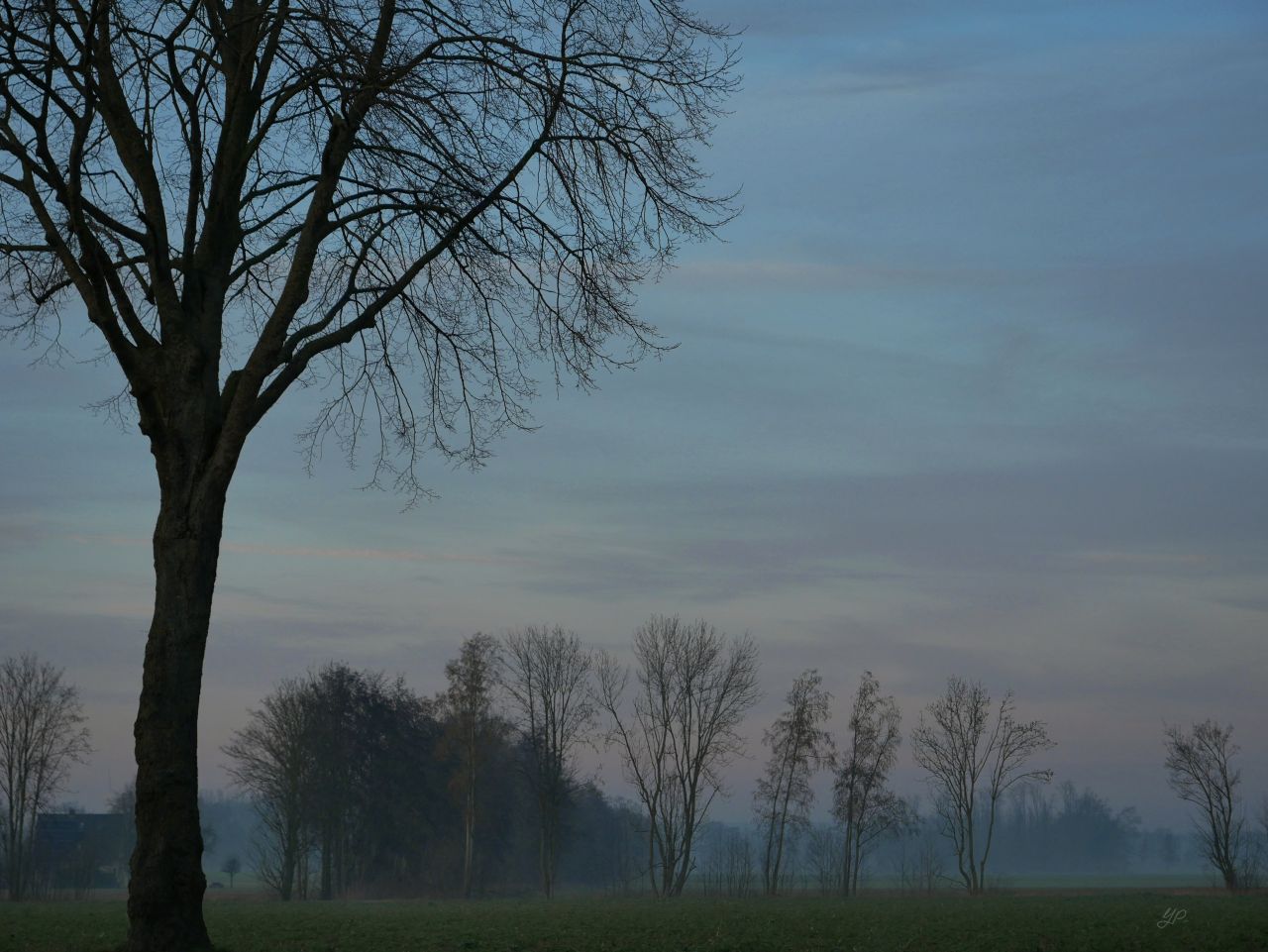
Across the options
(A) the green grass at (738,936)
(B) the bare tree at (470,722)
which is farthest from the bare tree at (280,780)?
(A) the green grass at (738,936)

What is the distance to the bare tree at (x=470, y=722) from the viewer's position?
59.8 metres

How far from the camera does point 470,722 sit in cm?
6047

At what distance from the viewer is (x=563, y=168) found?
11.7 meters

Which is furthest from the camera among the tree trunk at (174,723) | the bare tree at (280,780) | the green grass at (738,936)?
the bare tree at (280,780)

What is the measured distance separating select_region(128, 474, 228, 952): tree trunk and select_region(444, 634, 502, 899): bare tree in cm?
5154

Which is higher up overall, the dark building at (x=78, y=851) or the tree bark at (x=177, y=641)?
the tree bark at (x=177, y=641)

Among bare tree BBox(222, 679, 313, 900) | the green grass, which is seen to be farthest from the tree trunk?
bare tree BBox(222, 679, 313, 900)

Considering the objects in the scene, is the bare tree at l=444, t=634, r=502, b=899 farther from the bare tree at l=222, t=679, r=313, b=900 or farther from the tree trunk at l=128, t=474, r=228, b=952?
the tree trunk at l=128, t=474, r=228, b=952

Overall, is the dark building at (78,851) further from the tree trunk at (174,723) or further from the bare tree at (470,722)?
the tree trunk at (174,723)

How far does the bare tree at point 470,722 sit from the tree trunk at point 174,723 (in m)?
51.5

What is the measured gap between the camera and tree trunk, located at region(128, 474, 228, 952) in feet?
30.3

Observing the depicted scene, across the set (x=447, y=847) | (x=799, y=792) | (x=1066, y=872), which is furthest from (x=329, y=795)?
(x=1066, y=872)

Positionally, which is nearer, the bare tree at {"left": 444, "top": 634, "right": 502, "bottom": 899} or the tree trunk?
the tree trunk

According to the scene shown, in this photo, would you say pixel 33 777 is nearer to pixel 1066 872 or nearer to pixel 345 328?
pixel 345 328
